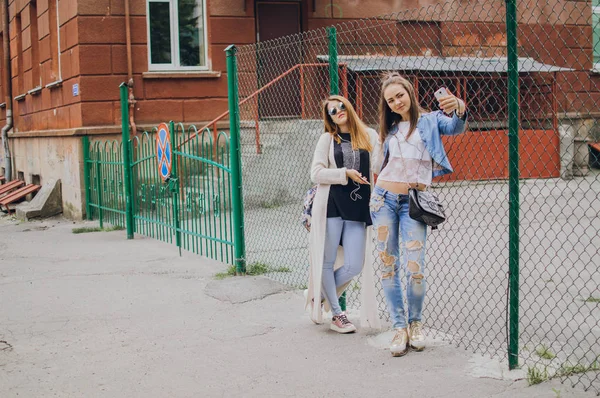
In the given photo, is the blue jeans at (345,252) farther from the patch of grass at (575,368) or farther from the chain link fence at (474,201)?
the patch of grass at (575,368)

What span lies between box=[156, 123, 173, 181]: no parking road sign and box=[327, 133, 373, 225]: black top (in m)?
4.13

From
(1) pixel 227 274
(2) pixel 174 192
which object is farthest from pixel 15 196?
(1) pixel 227 274

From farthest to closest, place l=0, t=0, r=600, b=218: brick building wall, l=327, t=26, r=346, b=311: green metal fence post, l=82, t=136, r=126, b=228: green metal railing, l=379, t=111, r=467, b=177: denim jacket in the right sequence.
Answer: l=0, t=0, r=600, b=218: brick building wall
l=82, t=136, r=126, b=228: green metal railing
l=327, t=26, r=346, b=311: green metal fence post
l=379, t=111, r=467, b=177: denim jacket

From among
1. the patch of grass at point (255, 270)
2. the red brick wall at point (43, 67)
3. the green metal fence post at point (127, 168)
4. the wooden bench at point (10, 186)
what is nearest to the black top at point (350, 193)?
the patch of grass at point (255, 270)

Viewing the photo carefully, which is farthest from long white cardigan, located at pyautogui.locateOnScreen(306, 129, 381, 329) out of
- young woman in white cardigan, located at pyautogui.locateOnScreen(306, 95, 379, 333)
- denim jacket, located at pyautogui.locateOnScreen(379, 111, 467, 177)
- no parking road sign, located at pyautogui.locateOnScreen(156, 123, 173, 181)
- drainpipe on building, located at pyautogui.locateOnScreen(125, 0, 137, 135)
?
drainpipe on building, located at pyautogui.locateOnScreen(125, 0, 137, 135)

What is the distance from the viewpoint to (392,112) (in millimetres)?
5180

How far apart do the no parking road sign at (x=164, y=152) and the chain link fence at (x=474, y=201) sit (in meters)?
1.35

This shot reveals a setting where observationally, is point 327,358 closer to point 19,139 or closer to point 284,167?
point 284,167

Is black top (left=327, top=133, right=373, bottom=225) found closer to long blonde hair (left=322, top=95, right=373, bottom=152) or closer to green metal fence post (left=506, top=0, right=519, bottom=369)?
long blonde hair (left=322, top=95, right=373, bottom=152)

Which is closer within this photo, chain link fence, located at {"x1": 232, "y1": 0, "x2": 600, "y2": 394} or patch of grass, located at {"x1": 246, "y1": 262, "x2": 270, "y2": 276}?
chain link fence, located at {"x1": 232, "y1": 0, "x2": 600, "y2": 394}

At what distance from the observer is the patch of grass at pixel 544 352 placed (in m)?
4.72

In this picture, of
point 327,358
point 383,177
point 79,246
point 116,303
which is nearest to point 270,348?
point 327,358

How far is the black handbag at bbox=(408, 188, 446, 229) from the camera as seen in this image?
488cm

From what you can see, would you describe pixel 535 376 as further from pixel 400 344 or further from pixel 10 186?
pixel 10 186
